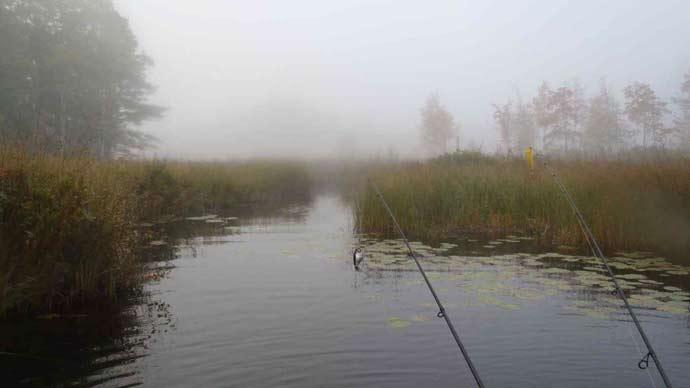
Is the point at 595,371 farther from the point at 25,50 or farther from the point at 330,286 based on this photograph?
the point at 25,50

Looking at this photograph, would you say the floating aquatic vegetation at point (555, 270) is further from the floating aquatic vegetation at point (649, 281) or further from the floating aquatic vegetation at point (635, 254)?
the floating aquatic vegetation at point (635, 254)

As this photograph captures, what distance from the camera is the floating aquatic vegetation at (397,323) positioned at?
6.16 metres

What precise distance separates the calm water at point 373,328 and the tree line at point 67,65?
976 inches

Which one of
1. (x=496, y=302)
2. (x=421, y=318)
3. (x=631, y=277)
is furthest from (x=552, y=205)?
(x=421, y=318)

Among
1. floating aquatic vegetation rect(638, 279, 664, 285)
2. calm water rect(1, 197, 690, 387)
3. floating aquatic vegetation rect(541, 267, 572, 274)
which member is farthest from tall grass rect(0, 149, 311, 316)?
floating aquatic vegetation rect(638, 279, 664, 285)

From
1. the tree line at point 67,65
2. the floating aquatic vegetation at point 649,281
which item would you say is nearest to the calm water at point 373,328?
the floating aquatic vegetation at point 649,281

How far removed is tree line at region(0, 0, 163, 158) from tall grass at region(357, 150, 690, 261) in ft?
71.8

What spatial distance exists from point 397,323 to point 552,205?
7.39 meters

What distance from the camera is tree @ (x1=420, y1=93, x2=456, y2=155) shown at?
6744cm

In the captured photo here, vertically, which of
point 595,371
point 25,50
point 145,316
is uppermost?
point 25,50

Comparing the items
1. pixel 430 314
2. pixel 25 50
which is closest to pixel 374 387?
pixel 430 314

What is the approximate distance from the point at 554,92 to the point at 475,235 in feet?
160

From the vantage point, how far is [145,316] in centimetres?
646

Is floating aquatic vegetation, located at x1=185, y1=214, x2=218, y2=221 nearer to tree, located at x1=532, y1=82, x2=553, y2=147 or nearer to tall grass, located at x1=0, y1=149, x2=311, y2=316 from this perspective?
tall grass, located at x1=0, y1=149, x2=311, y2=316
